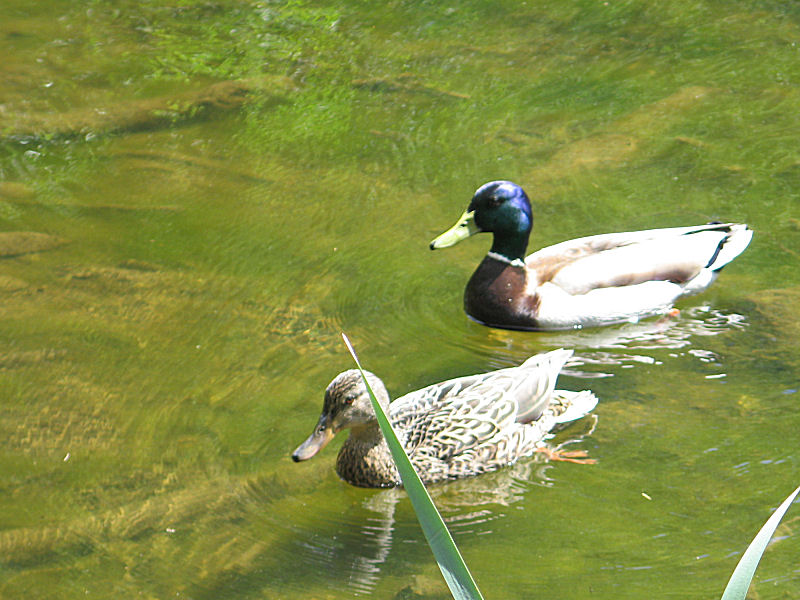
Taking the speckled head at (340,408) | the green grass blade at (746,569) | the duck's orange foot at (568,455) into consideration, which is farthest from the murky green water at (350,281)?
the green grass blade at (746,569)

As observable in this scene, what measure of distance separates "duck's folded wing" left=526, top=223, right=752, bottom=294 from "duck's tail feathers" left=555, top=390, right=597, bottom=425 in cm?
114

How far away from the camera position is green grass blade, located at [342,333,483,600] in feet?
6.83

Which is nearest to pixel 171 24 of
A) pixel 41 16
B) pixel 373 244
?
pixel 41 16

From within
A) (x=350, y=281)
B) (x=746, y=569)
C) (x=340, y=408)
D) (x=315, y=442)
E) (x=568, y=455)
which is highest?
(x=746, y=569)

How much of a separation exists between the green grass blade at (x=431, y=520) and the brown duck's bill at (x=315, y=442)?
265cm

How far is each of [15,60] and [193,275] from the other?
4.38 m

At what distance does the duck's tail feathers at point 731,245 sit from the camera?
260 inches

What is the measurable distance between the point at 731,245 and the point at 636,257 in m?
0.62

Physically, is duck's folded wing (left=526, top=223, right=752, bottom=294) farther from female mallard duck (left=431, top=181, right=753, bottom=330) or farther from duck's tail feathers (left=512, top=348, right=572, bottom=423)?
duck's tail feathers (left=512, top=348, right=572, bottom=423)

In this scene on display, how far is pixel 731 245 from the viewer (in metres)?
6.67

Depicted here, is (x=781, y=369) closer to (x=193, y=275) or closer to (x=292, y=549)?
(x=292, y=549)

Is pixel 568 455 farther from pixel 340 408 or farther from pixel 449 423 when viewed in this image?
pixel 340 408

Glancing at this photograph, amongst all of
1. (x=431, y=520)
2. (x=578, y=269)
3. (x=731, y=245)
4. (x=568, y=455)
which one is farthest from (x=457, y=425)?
(x=431, y=520)

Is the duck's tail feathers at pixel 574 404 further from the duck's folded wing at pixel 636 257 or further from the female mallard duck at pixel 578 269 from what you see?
the duck's folded wing at pixel 636 257
